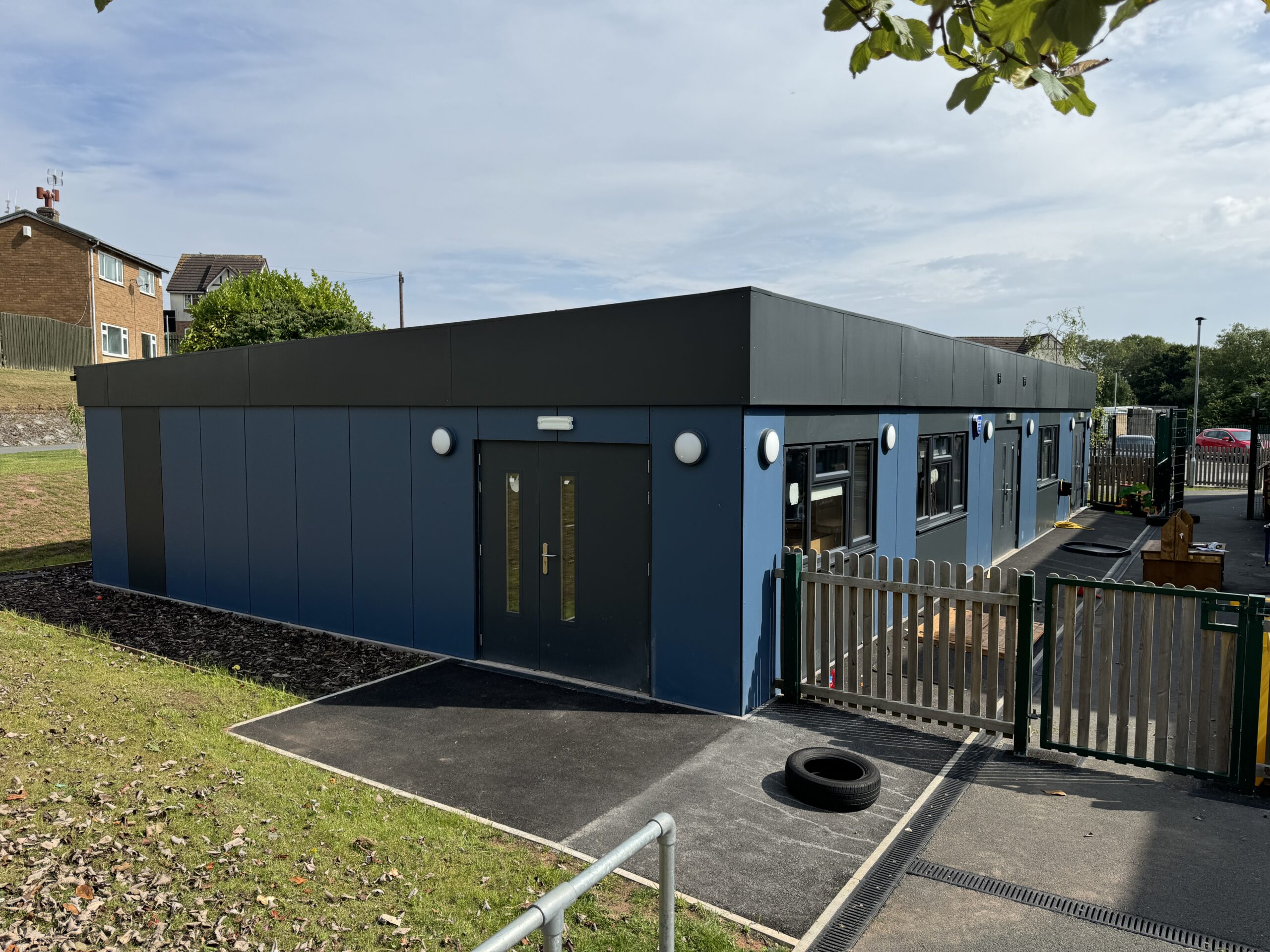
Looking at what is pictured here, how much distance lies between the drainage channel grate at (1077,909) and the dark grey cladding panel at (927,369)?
6827mm

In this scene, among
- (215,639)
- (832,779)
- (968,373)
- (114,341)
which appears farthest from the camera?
(114,341)

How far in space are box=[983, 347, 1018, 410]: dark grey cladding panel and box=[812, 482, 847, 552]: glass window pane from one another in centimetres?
578

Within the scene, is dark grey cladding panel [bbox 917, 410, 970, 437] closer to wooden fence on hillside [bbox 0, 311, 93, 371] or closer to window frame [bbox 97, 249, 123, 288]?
wooden fence on hillside [bbox 0, 311, 93, 371]

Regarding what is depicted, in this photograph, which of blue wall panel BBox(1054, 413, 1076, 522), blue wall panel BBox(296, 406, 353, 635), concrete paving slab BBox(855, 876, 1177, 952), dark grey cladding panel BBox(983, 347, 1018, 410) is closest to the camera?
concrete paving slab BBox(855, 876, 1177, 952)

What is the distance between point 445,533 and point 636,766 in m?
4.19

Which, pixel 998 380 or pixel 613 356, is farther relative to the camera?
pixel 998 380

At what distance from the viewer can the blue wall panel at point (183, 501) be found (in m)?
12.9

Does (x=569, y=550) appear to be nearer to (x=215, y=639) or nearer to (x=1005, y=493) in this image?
(x=215, y=639)

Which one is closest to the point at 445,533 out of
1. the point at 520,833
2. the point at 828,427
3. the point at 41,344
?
the point at 828,427

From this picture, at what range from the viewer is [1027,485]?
1767 centimetres

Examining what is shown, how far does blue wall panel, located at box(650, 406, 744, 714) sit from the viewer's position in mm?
7855

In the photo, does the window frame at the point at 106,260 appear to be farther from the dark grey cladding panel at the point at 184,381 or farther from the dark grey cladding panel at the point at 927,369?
the dark grey cladding panel at the point at 927,369

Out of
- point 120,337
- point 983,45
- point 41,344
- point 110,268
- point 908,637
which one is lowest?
point 908,637

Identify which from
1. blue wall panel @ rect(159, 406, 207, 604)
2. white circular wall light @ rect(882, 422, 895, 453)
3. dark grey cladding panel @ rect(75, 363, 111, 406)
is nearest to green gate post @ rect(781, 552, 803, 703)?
white circular wall light @ rect(882, 422, 895, 453)
